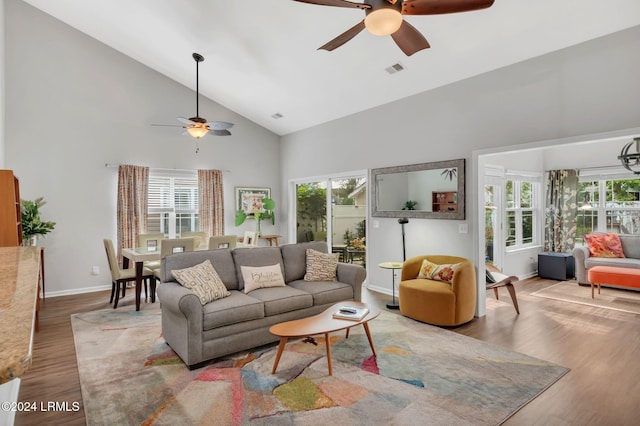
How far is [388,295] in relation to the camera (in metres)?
5.57

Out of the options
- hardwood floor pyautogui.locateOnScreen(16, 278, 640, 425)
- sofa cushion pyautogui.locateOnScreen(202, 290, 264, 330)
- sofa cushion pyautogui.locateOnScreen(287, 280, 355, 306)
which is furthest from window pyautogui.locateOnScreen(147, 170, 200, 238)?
sofa cushion pyautogui.locateOnScreen(202, 290, 264, 330)

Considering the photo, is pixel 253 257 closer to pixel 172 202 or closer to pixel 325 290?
pixel 325 290

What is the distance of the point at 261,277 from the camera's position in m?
3.92

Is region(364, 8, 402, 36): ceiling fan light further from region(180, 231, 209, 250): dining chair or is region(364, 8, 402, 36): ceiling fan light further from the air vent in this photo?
region(180, 231, 209, 250): dining chair

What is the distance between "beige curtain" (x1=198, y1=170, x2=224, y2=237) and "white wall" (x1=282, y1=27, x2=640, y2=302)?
223 cm

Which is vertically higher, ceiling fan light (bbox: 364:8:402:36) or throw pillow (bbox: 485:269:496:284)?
ceiling fan light (bbox: 364:8:402:36)

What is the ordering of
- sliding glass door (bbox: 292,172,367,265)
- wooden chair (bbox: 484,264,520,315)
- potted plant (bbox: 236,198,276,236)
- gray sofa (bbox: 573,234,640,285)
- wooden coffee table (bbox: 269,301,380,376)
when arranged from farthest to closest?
potted plant (bbox: 236,198,276,236)
sliding glass door (bbox: 292,172,367,265)
gray sofa (bbox: 573,234,640,285)
wooden chair (bbox: 484,264,520,315)
wooden coffee table (bbox: 269,301,380,376)

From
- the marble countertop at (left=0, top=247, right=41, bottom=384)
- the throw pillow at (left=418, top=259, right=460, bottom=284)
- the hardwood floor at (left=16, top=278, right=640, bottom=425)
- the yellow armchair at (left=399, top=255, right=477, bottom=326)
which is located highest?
the marble countertop at (left=0, top=247, right=41, bottom=384)

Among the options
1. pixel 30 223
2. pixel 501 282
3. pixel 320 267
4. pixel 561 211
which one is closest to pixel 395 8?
pixel 320 267

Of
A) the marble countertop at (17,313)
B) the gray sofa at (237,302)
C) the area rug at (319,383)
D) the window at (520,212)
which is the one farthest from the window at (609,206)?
the marble countertop at (17,313)

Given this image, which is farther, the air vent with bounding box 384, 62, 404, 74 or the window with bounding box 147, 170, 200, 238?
the window with bounding box 147, 170, 200, 238

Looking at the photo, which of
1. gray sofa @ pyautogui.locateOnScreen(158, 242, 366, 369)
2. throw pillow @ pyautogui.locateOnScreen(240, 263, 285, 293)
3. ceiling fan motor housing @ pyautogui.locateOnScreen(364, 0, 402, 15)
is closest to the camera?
ceiling fan motor housing @ pyautogui.locateOnScreen(364, 0, 402, 15)

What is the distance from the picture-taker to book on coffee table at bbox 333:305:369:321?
123 inches

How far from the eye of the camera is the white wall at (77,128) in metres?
5.40
